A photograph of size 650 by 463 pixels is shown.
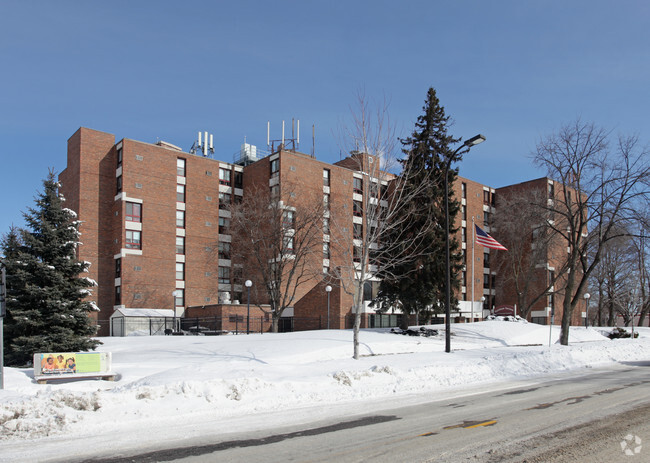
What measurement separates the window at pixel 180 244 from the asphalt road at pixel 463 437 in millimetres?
43149

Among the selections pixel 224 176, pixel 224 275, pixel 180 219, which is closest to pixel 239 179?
pixel 224 176

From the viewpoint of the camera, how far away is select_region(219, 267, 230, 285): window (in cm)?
5444

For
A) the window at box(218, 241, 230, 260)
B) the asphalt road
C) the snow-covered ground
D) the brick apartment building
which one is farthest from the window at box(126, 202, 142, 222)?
the asphalt road

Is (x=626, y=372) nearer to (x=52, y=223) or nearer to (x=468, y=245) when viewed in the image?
(x=52, y=223)

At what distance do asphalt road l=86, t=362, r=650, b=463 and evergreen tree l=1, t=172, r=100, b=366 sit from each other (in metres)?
14.4

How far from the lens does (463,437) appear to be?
804 cm

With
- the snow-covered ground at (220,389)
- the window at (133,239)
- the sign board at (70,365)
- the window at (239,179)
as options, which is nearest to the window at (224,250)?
the window at (239,179)

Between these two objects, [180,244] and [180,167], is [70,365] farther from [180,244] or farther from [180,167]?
[180,167]

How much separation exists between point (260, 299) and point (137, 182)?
1550cm

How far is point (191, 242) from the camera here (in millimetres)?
52312

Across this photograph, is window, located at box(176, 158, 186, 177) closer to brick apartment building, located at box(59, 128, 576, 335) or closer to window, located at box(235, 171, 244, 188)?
brick apartment building, located at box(59, 128, 576, 335)

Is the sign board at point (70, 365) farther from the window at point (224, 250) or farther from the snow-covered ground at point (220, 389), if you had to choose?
the window at point (224, 250)

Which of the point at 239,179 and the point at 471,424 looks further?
the point at 239,179

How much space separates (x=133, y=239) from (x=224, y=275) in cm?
999
